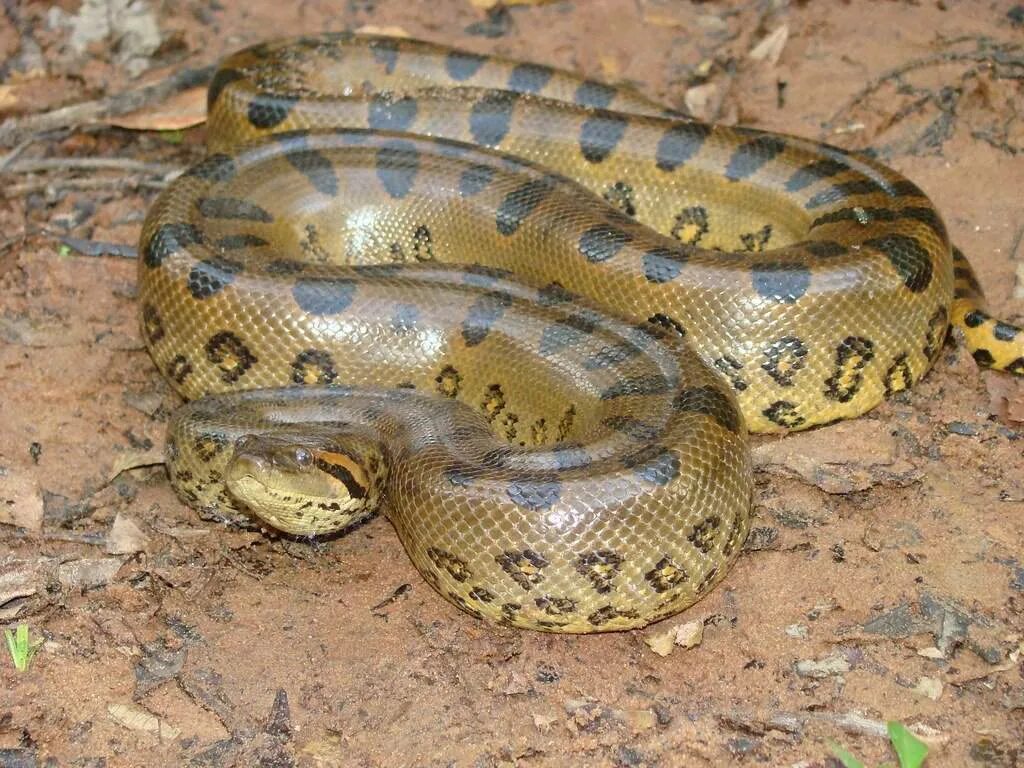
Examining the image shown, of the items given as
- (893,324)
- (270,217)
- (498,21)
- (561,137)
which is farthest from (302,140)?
(893,324)

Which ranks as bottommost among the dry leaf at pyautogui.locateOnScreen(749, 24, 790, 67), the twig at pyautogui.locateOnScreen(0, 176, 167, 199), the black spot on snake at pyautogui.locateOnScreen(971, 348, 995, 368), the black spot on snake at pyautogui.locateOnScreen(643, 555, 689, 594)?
the black spot on snake at pyautogui.locateOnScreen(643, 555, 689, 594)

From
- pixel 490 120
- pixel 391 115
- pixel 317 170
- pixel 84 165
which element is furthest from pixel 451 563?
pixel 84 165

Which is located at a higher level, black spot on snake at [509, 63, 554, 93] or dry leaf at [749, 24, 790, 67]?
dry leaf at [749, 24, 790, 67]

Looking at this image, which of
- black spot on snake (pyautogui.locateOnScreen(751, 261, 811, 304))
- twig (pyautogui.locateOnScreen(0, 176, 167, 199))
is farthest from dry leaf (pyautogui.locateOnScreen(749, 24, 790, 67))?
twig (pyautogui.locateOnScreen(0, 176, 167, 199))

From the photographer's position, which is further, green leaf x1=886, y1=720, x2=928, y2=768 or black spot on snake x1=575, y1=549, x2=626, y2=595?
black spot on snake x1=575, y1=549, x2=626, y2=595

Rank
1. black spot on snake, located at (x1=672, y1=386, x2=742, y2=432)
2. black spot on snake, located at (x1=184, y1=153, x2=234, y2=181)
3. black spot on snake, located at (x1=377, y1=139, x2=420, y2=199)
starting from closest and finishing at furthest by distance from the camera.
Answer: black spot on snake, located at (x1=672, y1=386, x2=742, y2=432) → black spot on snake, located at (x1=184, y1=153, x2=234, y2=181) → black spot on snake, located at (x1=377, y1=139, x2=420, y2=199)

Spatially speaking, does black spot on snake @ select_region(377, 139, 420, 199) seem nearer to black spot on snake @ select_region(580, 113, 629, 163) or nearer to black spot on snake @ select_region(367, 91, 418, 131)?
black spot on snake @ select_region(367, 91, 418, 131)
